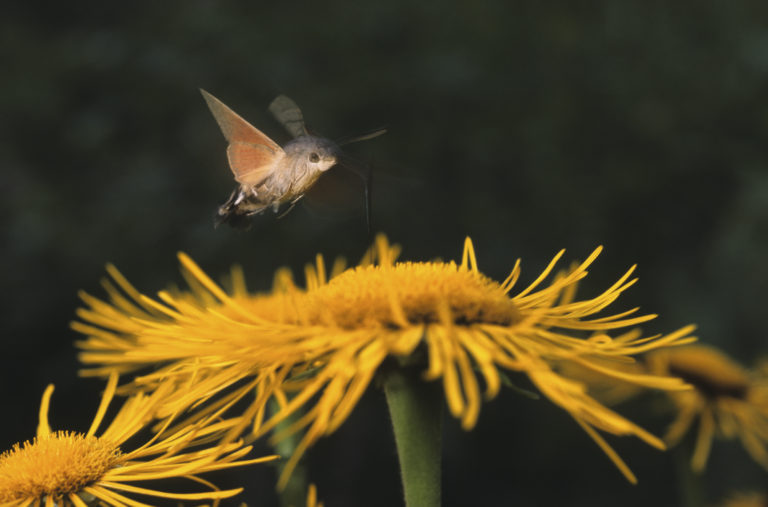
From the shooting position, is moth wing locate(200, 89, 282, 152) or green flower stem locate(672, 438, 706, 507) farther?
green flower stem locate(672, 438, 706, 507)

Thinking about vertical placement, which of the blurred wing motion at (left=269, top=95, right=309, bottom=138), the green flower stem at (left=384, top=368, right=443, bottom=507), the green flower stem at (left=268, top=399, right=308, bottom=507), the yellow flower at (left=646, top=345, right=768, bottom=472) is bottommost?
the green flower stem at (left=384, top=368, right=443, bottom=507)

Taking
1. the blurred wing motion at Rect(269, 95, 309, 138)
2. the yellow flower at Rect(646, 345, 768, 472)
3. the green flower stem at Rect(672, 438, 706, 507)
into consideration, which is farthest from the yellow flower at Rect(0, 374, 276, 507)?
the yellow flower at Rect(646, 345, 768, 472)

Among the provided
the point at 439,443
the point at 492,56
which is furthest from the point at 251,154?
the point at 492,56

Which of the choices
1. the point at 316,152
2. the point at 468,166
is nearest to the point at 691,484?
the point at 316,152

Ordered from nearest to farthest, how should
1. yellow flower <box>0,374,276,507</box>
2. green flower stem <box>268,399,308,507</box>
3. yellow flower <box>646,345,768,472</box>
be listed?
yellow flower <box>0,374,276,507</box>
green flower stem <box>268,399,308,507</box>
yellow flower <box>646,345,768,472</box>

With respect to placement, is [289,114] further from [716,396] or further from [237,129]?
[716,396]

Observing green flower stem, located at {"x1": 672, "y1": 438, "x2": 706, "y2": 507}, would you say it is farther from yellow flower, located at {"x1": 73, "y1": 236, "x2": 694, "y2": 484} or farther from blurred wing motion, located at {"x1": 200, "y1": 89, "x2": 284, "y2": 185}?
blurred wing motion, located at {"x1": 200, "y1": 89, "x2": 284, "y2": 185}
